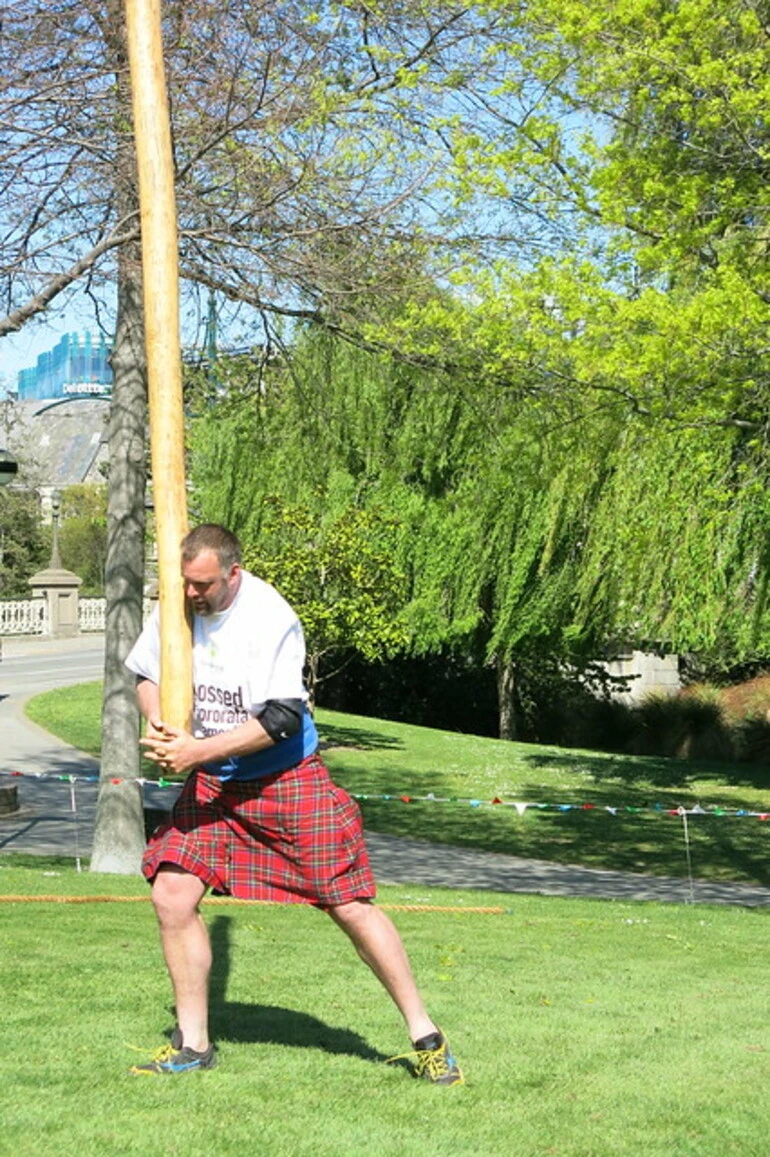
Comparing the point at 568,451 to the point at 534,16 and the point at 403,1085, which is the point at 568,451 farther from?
the point at 403,1085

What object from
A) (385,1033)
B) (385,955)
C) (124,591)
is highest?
(124,591)

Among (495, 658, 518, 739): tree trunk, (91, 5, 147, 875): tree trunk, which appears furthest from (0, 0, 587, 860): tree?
(495, 658, 518, 739): tree trunk

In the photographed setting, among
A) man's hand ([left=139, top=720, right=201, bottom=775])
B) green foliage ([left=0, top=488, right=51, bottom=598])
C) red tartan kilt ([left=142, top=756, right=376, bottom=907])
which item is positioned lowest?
red tartan kilt ([left=142, top=756, right=376, bottom=907])

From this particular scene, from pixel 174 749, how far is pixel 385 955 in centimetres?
96

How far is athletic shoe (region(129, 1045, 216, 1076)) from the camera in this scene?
5246 mm

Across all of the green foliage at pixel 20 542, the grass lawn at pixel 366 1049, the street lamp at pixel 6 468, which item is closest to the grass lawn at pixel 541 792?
the street lamp at pixel 6 468

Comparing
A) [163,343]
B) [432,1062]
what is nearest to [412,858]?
[432,1062]

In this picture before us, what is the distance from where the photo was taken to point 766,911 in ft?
47.2

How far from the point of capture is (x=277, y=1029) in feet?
19.9

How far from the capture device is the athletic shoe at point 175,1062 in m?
5.25

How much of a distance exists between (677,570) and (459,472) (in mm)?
6489

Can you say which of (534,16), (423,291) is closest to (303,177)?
(423,291)

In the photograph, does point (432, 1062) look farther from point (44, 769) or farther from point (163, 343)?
point (44, 769)

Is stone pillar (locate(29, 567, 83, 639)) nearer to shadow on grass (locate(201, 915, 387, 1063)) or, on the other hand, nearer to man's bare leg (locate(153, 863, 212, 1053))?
shadow on grass (locate(201, 915, 387, 1063))
